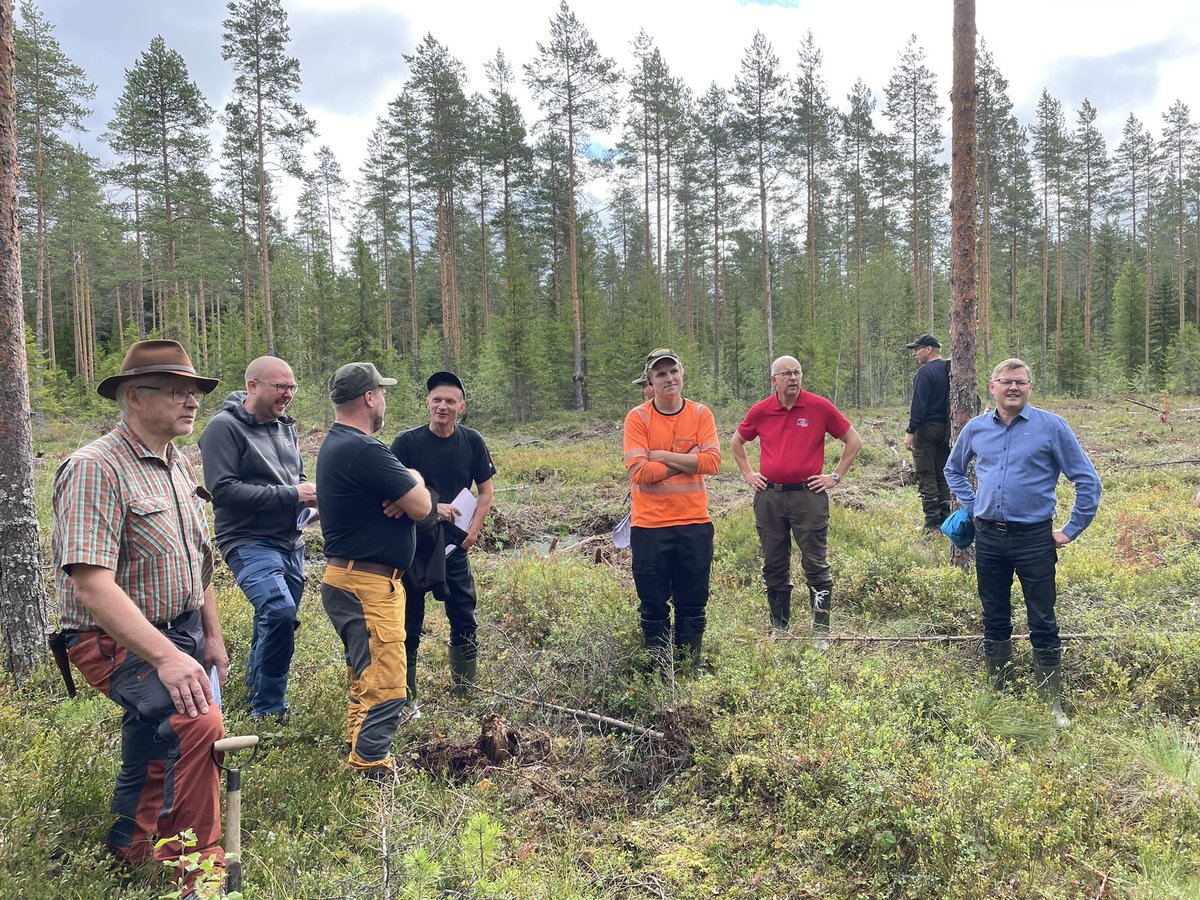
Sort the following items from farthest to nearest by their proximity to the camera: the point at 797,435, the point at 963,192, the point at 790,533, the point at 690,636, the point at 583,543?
the point at 583,543 < the point at 963,192 < the point at 790,533 < the point at 797,435 < the point at 690,636

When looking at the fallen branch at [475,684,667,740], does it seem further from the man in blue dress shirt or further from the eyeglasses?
the eyeglasses

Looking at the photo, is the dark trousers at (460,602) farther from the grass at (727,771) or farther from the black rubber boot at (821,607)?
the black rubber boot at (821,607)

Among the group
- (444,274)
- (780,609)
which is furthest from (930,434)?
(444,274)

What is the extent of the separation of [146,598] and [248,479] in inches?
72.2

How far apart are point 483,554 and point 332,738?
5.60 m

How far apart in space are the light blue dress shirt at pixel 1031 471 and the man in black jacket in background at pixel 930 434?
4326 mm

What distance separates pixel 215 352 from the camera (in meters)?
33.1

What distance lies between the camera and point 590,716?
421 centimetres

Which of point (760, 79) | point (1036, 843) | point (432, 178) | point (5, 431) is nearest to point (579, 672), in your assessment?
point (1036, 843)

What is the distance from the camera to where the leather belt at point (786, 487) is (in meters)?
5.40

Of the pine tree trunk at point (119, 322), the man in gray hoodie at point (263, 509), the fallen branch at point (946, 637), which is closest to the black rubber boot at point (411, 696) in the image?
the man in gray hoodie at point (263, 509)

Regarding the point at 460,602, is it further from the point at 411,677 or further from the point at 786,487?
→ the point at 786,487

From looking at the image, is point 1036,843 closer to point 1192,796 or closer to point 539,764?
point 1192,796

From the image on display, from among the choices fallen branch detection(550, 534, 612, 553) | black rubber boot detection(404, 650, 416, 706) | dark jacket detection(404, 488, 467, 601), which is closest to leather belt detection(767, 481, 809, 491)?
dark jacket detection(404, 488, 467, 601)
